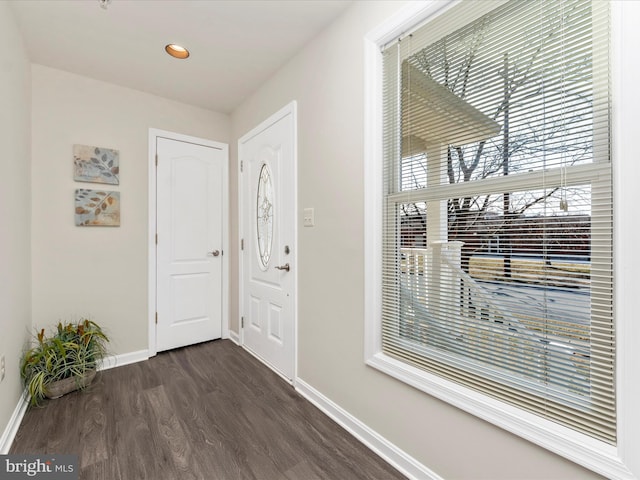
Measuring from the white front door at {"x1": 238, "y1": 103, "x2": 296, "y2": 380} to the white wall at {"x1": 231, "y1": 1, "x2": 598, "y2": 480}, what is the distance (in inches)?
5.2

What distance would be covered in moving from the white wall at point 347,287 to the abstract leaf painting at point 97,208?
1683 millimetres

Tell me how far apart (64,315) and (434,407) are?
2.81 meters

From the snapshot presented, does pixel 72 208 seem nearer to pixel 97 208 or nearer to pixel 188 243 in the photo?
pixel 97 208

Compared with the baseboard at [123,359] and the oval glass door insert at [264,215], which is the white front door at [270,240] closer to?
the oval glass door insert at [264,215]

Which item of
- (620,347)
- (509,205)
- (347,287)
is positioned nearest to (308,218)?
(347,287)

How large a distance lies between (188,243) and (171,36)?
5.74ft

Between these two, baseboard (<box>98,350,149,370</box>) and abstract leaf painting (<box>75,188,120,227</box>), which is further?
baseboard (<box>98,350,149,370</box>)

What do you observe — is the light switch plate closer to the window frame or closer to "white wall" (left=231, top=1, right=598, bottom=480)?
"white wall" (left=231, top=1, right=598, bottom=480)

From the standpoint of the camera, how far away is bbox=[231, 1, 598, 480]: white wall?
50.1 inches

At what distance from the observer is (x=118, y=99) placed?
2740 millimetres

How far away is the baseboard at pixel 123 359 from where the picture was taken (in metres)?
2.67

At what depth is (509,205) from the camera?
1.19 m

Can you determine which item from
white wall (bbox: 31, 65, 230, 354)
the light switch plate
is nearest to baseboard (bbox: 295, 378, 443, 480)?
the light switch plate

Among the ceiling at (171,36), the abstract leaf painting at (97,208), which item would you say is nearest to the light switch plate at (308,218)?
the ceiling at (171,36)
